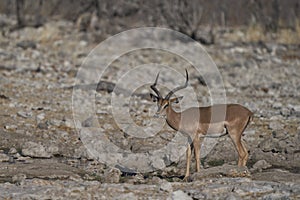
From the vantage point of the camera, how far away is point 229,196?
7066mm

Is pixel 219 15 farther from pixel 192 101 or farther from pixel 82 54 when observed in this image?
pixel 192 101

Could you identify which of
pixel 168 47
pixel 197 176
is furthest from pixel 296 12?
pixel 197 176

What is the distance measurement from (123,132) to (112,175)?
2708 mm

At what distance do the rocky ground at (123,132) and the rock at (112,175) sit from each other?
0.01 m

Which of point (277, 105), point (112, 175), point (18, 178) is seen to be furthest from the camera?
point (277, 105)

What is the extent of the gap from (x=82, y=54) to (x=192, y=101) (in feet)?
18.9

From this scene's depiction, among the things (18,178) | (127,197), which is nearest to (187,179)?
(127,197)

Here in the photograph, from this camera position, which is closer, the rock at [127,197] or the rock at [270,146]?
the rock at [127,197]

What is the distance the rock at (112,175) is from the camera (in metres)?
7.93

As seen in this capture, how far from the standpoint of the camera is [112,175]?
8039mm

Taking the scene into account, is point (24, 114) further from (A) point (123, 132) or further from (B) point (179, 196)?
(B) point (179, 196)

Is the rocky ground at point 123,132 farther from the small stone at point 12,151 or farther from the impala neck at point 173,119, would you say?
the impala neck at point 173,119

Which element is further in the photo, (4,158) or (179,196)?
(4,158)

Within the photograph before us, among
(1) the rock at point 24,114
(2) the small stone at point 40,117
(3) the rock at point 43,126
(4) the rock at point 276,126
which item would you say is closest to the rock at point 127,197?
(3) the rock at point 43,126
